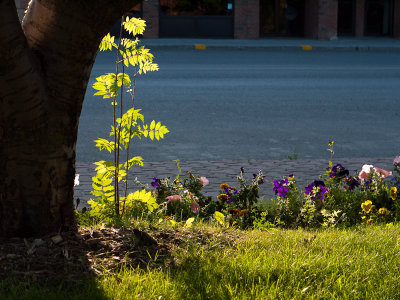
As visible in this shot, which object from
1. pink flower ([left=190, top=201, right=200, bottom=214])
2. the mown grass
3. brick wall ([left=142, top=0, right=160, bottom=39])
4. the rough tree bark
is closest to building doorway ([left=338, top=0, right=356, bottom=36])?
brick wall ([left=142, top=0, right=160, bottom=39])

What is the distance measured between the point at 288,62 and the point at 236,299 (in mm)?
17422

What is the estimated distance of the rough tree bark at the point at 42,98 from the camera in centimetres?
369

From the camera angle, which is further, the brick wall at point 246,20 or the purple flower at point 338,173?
the brick wall at point 246,20

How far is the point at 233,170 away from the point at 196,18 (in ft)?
79.3

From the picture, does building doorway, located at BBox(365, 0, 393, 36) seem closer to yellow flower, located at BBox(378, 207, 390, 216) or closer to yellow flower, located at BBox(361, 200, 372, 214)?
yellow flower, located at BBox(378, 207, 390, 216)

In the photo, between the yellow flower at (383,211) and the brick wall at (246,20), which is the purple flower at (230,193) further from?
the brick wall at (246,20)

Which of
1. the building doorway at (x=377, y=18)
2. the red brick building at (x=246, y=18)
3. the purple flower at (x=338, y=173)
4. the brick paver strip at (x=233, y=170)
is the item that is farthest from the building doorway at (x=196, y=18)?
the purple flower at (x=338, y=173)

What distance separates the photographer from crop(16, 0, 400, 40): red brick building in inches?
1192

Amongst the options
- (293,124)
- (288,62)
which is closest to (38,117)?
(293,124)

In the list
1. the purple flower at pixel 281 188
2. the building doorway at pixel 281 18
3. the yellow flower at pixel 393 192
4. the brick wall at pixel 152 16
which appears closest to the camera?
the yellow flower at pixel 393 192

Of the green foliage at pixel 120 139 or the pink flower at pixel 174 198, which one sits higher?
the green foliage at pixel 120 139

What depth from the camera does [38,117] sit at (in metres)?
3.80

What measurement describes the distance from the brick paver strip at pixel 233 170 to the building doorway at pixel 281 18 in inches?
1035

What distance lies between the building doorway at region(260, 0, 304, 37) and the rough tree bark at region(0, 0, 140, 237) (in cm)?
3005
